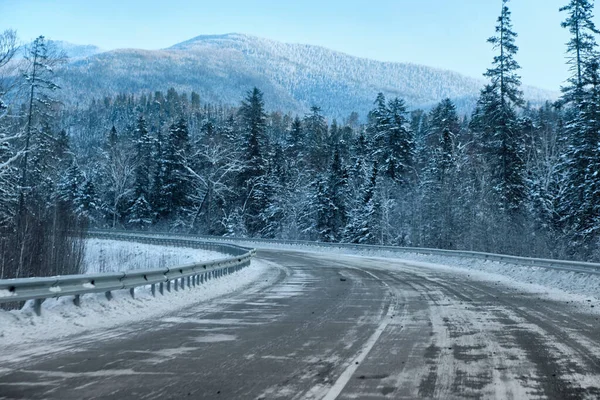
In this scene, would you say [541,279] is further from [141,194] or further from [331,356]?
[141,194]

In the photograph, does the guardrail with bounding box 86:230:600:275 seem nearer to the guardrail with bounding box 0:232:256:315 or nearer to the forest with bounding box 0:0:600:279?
the forest with bounding box 0:0:600:279

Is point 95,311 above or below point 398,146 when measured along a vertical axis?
below

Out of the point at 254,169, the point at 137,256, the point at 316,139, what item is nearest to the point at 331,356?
the point at 137,256

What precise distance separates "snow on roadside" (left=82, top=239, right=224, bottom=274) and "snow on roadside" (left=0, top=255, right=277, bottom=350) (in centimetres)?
2119

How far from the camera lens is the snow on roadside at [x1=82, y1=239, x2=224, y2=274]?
3741cm

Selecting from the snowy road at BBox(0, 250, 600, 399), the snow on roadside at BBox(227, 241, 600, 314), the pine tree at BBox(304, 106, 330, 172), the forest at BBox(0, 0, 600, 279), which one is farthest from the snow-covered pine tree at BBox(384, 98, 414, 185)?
the snowy road at BBox(0, 250, 600, 399)

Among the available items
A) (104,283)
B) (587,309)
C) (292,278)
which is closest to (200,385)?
(104,283)

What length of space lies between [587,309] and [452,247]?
3519 centimetres

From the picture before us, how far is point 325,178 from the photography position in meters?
62.4

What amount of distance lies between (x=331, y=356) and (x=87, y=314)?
18.4 ft

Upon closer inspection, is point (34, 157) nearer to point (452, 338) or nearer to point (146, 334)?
point (146, 334)

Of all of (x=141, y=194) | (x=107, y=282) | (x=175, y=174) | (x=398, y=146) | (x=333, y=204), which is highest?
(x=398, y=146)

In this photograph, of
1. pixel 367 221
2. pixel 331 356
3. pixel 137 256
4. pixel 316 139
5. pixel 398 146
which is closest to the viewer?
pixel 331 356

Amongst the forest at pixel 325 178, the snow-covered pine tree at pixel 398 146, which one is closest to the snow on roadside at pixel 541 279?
the forest at pixel 325 178
